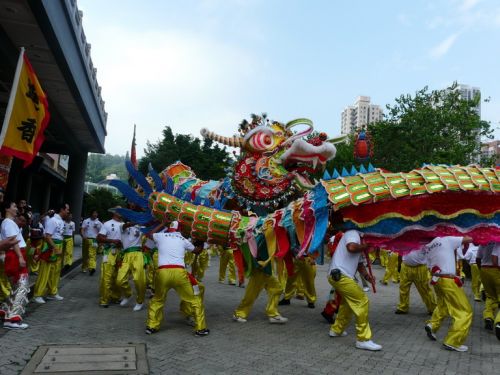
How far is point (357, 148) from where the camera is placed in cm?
720

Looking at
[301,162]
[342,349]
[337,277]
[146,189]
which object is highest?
[301,162]

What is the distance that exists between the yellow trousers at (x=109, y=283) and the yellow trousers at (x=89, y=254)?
4.03 m

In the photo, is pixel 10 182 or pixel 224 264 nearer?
pixel 224 264

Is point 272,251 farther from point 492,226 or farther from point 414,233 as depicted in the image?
point 492,226

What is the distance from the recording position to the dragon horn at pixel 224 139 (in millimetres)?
7411

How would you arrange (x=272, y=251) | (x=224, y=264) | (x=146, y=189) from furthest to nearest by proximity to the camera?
(x=224, y=264)
(x=146, y=189)
(x=272, y=251)

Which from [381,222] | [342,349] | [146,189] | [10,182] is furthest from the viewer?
[10,182]

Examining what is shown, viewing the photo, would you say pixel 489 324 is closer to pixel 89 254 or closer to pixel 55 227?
pixel 55 227

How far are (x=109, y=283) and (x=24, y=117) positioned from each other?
2.82 meters

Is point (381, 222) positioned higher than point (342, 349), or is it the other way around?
point (381, 222)

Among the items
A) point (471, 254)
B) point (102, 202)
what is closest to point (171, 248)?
point (471, 254)

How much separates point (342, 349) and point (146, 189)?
340cm

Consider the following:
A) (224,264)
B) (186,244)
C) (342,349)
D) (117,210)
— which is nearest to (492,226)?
(342,349)

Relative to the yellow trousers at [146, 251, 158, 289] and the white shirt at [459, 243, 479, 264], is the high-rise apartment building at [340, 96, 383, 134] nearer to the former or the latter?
the white shirt at [459, 243, 479, 264]
